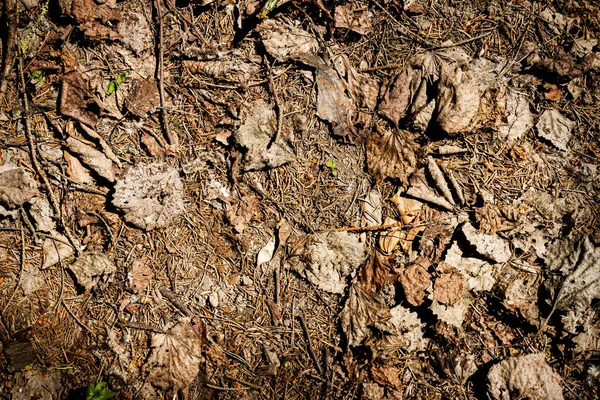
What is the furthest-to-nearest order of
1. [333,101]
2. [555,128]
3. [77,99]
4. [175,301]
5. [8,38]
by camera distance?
[555,128] < [333,101] < [175,301] < [77,99] < [8,38]

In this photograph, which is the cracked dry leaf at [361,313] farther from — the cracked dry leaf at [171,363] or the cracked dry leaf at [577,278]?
the cracked dry leaf at [577,278]

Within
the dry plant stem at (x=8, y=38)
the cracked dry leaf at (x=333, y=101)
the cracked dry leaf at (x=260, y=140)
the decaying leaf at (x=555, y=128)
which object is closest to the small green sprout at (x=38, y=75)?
the dry plant stem at (x=8, y=38)

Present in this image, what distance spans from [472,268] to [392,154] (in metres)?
1.04

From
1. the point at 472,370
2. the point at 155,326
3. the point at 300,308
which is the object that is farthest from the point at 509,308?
the point at 155,326

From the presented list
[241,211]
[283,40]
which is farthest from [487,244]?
[283,40]

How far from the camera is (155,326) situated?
2420mm

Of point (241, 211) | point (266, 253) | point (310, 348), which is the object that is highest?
point (241, 211)

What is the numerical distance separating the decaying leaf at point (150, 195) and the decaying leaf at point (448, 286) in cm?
191

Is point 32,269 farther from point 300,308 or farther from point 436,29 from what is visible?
point 436,29

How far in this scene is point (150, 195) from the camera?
7.80 ft

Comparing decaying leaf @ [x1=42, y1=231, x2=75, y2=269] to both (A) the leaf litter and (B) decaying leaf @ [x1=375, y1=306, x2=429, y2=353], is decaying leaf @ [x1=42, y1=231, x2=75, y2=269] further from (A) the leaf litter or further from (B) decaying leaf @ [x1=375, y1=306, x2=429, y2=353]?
(B) decaying leaf @ [x1=375, y1=306, x2=429, y2=353]

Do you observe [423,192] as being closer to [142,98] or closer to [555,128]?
[555,128]

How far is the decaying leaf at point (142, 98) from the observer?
2.40 meters

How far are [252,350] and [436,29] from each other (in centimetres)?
279
